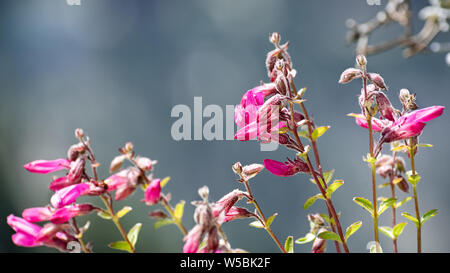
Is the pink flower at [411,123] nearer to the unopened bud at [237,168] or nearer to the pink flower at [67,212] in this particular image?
the unopened bud at [237,168]

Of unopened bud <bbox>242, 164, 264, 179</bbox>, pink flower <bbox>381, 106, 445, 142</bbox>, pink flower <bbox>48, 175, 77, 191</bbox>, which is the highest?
pink flower <bbox>381, 106, 445, 142</bbox>

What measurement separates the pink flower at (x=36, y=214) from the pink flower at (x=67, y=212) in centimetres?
2

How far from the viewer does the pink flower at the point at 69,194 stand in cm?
41

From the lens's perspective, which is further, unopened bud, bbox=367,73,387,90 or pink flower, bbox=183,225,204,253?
unopened bud, bbox=367,73,387,90

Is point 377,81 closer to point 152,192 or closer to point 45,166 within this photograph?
point 152,192

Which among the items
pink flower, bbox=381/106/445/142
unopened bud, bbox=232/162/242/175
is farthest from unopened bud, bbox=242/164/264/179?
pink flower, bbox=381/106/445/142

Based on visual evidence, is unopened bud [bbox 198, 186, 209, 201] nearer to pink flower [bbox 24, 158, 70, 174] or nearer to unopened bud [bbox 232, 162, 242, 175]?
unopened bud [bbox 232, 162, 242, 175]

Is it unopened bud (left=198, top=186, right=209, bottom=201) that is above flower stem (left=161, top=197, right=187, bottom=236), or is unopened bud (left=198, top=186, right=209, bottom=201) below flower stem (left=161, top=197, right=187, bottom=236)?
above

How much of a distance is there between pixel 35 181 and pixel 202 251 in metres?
3.32

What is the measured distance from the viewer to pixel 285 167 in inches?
17.8

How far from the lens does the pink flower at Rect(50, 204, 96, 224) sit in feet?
1.35

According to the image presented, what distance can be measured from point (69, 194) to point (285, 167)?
0.22 metres

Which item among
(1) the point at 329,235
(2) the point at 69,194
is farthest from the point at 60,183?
(1) the point at 329,235
